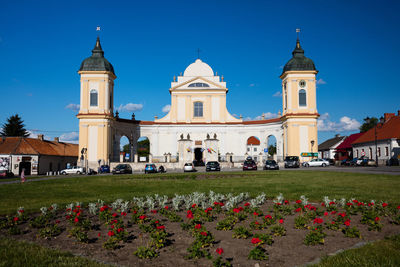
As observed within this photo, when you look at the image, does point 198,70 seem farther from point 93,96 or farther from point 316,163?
point 316,163

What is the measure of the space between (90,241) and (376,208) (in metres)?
7.15

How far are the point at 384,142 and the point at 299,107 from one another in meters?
13.5

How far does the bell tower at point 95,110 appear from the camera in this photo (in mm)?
46344

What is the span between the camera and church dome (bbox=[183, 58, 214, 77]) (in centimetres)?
5934

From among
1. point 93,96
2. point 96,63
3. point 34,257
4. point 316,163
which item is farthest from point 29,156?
point 34,257

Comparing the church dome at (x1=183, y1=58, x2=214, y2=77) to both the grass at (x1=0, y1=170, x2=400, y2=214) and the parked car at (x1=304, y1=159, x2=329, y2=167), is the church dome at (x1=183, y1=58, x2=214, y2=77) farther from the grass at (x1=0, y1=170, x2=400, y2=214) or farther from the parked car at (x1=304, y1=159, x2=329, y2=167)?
the grass at (x1=0, y1=170, x2=400, y2=214)

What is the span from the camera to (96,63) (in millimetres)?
48406

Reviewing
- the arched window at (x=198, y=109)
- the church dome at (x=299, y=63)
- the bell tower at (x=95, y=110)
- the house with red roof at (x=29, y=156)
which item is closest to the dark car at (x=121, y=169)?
the bell tower at (x=95, y=110)

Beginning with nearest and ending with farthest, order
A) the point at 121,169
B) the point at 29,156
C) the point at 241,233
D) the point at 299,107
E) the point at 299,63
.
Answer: the point at 241,233 < the point at 121,169 < the point at 29,156 < the point at 299,107 < the point at 299,63

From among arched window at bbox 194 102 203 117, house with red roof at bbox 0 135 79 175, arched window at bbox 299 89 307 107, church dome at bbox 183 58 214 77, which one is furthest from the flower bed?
church dome at bbox 183 58 214 77

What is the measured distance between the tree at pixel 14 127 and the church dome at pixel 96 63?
2736 centimetres

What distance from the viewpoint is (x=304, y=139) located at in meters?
46.9

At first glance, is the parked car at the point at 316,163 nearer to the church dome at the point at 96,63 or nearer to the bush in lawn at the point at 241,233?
the church dome at the point at 96,63

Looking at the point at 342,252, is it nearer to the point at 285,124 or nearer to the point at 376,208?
the point at 376,208
